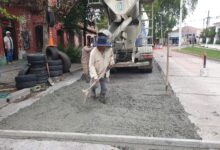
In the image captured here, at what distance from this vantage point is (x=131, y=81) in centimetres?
993

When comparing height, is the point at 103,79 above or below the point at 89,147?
above

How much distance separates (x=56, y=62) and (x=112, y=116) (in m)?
4.72

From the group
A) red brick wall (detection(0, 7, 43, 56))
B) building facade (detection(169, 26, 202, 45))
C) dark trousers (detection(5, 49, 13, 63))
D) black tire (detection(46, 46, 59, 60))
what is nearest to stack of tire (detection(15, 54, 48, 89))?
black tire (detection(46, 46, 59, 60))

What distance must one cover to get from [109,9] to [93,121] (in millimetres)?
6525

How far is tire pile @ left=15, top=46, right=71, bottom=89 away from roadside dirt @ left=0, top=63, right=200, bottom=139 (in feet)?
4.05

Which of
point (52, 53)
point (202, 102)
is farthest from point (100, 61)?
point (52, 53)

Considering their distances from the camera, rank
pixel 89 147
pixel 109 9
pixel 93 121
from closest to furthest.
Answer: pixel 89 147 < pixel 93 121 < pixel 109 9

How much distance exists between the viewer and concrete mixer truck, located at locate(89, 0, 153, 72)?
10.2m

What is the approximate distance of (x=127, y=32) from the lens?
1109cm

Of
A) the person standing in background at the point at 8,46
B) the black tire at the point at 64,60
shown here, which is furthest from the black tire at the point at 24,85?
the person standing in background at the point at 8,46

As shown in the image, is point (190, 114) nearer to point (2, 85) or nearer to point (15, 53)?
point (2, 85)

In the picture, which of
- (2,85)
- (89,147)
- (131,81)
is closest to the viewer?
(89,147)

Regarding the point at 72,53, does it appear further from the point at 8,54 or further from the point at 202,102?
the point at 202,102

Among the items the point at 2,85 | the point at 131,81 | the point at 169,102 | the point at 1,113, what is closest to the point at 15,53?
the point at 2,85
